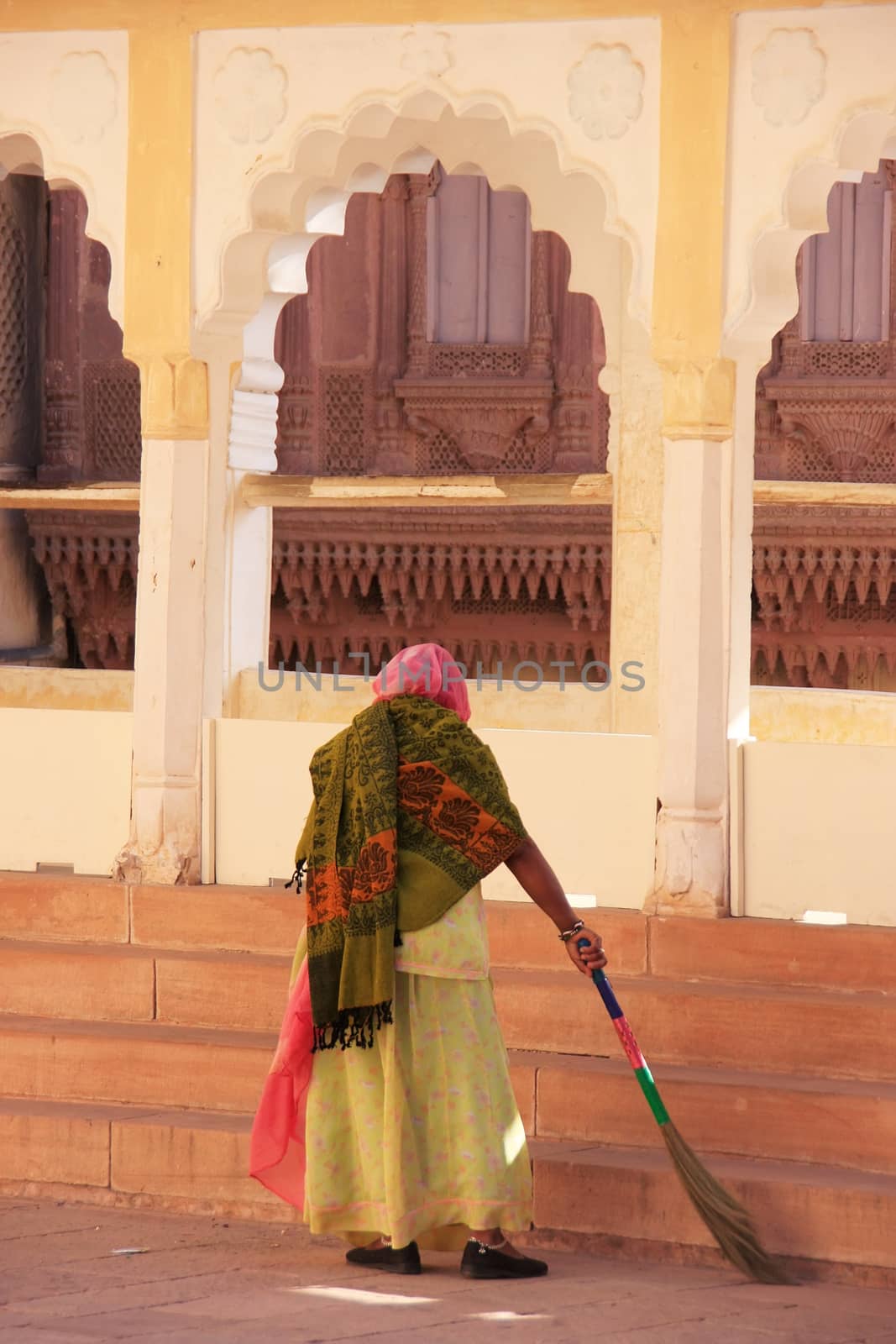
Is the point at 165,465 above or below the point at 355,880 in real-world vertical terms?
above

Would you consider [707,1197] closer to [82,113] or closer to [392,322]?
[82,113]

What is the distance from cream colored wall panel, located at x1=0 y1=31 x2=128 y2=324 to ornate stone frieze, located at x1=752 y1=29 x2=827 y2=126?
184 centimetres

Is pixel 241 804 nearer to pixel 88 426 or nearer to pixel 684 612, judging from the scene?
pixel 684 612

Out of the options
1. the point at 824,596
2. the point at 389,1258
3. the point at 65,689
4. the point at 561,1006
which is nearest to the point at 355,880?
the point at 389,1258

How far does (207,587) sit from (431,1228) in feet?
8.34

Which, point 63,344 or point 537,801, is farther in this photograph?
point 63,344

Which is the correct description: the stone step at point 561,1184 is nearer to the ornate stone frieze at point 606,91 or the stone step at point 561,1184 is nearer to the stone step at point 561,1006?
the stone step at point 561,1006

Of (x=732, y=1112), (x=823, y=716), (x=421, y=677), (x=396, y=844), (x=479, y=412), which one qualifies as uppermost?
(x=479, y=412)

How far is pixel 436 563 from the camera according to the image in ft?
30.5

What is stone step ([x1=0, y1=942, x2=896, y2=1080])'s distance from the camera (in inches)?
190

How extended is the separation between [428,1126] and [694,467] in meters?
2.21

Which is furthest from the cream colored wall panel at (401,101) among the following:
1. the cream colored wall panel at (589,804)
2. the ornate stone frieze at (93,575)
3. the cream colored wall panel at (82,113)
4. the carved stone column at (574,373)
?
the ornate stone frieze at (93,575)

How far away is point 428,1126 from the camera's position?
4.01 metres

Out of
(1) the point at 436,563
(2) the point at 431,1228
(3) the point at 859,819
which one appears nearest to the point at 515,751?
(3) the point at 859,819
